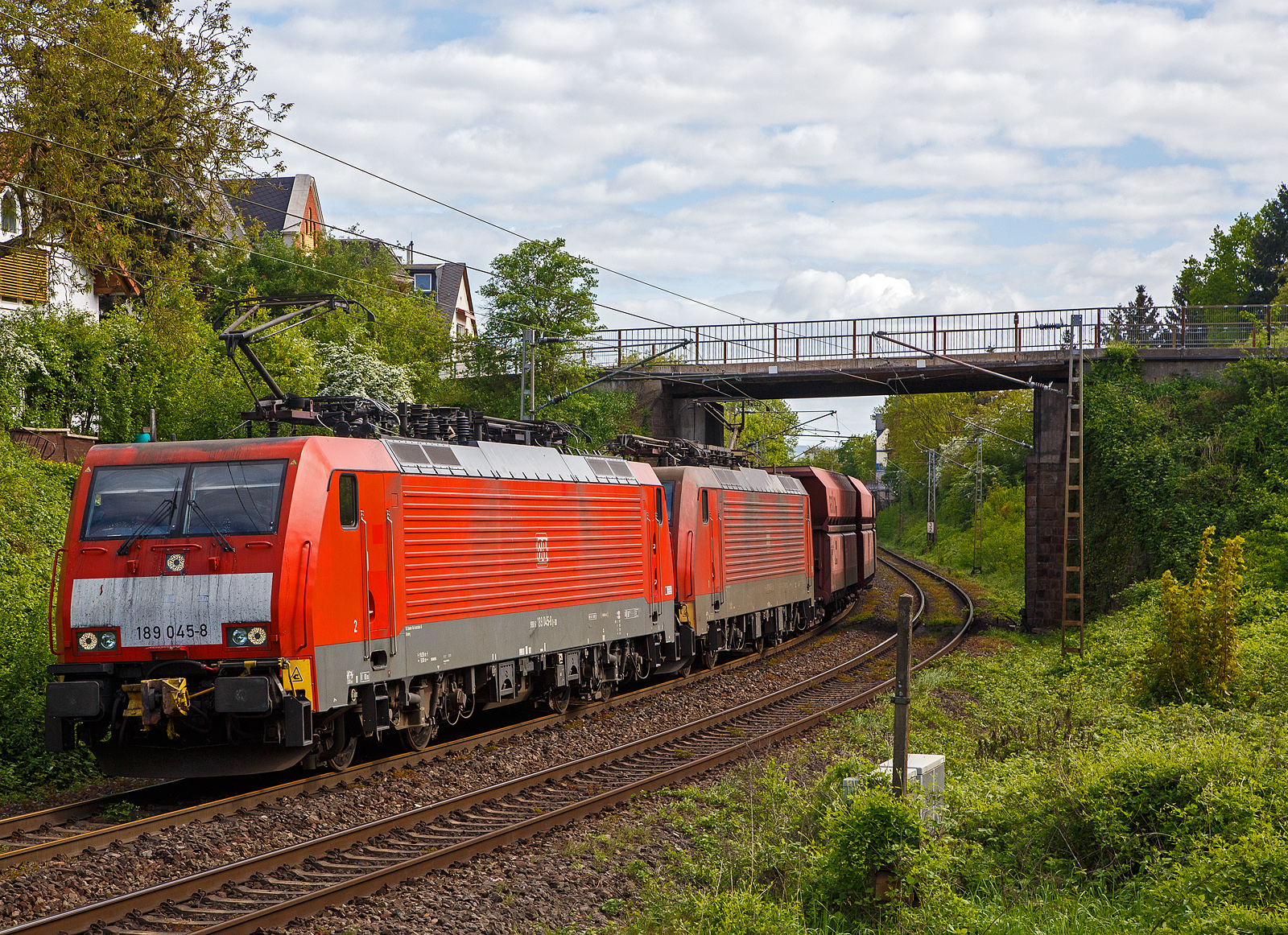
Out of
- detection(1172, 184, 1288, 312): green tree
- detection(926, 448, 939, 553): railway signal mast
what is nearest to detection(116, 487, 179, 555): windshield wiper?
detection(926, 448, 939, 553): railway signal mast

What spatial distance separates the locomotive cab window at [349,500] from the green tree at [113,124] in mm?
12309

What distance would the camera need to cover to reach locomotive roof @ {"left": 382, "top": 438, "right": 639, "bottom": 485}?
12.3 metres

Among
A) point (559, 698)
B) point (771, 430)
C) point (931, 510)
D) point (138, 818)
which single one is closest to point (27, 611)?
point (138, 818)

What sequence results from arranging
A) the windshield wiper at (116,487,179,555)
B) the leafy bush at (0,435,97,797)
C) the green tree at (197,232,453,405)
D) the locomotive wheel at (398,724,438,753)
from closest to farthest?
the windshield wiper at (116,487,179,555) → the leafy bush at (0,435,97,797) → the locomotive wheel at (398,724,438,753) → the green tree at (197,232,453,405)

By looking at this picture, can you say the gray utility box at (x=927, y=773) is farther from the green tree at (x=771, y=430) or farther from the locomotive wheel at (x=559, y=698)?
the green tree at (x=771, y=430)

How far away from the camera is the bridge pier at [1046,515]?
2902cm

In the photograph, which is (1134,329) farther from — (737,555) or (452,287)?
(452,287)

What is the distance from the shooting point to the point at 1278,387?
88.9ft

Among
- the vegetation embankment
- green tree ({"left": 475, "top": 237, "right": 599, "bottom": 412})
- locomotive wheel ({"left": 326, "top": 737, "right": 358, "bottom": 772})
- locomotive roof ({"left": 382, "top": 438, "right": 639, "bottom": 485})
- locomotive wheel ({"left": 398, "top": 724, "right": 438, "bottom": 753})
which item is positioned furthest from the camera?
green tree ({"left": 475, "top": 237, "right": 599, "bottom": 412})

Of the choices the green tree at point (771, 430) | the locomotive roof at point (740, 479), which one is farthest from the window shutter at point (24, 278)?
the green tree at point (771, 430)

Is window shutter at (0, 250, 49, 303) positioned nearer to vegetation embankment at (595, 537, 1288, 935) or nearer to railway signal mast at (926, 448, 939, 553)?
vegetation embankment at (595, 537, 1288, 935)

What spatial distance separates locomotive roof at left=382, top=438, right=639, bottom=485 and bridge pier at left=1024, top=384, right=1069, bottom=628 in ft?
50.7

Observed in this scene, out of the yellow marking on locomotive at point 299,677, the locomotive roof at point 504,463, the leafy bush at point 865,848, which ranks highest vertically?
the locomotive roof at point 504,463

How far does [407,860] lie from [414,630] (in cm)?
371
